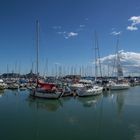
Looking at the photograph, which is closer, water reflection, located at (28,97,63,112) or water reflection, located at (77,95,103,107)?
water reflection, located at (28,97,63,112)

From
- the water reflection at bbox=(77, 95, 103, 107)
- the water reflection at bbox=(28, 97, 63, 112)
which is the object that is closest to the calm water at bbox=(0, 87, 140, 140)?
the water reflection at bbox=(28, 97, 63, 112)

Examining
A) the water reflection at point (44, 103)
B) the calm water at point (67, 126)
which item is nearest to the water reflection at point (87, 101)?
the water reflection at point (44, 103)

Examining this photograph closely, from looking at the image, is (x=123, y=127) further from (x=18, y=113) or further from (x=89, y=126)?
(x=18, y=113)

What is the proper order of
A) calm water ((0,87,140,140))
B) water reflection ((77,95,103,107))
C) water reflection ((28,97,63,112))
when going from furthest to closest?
water reflection ((77,95,103,107)) → water reflection ((28,97,63,112)) → calm water ((0,87,140,140))

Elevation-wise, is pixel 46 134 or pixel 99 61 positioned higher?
pixel 99 61

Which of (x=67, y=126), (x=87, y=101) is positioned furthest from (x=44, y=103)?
(x=67, y=126)

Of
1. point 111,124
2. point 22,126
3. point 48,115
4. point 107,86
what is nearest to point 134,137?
point 111,124

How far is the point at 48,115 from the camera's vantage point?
31.4 m

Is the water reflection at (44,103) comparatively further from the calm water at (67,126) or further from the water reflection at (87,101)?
the calm water at (67,126)

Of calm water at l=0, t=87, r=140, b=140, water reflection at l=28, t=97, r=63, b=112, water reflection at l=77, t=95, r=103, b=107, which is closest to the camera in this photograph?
calm water at l=0, t=87, r=140, b=140

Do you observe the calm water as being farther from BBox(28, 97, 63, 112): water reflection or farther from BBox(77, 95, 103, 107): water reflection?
BBox(77, 95, 103, 107): water reflection

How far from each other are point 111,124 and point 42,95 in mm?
22636

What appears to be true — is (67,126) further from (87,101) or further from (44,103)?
(87,101)

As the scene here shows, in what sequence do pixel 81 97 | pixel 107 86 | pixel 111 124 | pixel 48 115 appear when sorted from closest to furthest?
1. pixel 111 124
2. pixel 48 115
3. pixel 81 97
4. pixel 107 86
